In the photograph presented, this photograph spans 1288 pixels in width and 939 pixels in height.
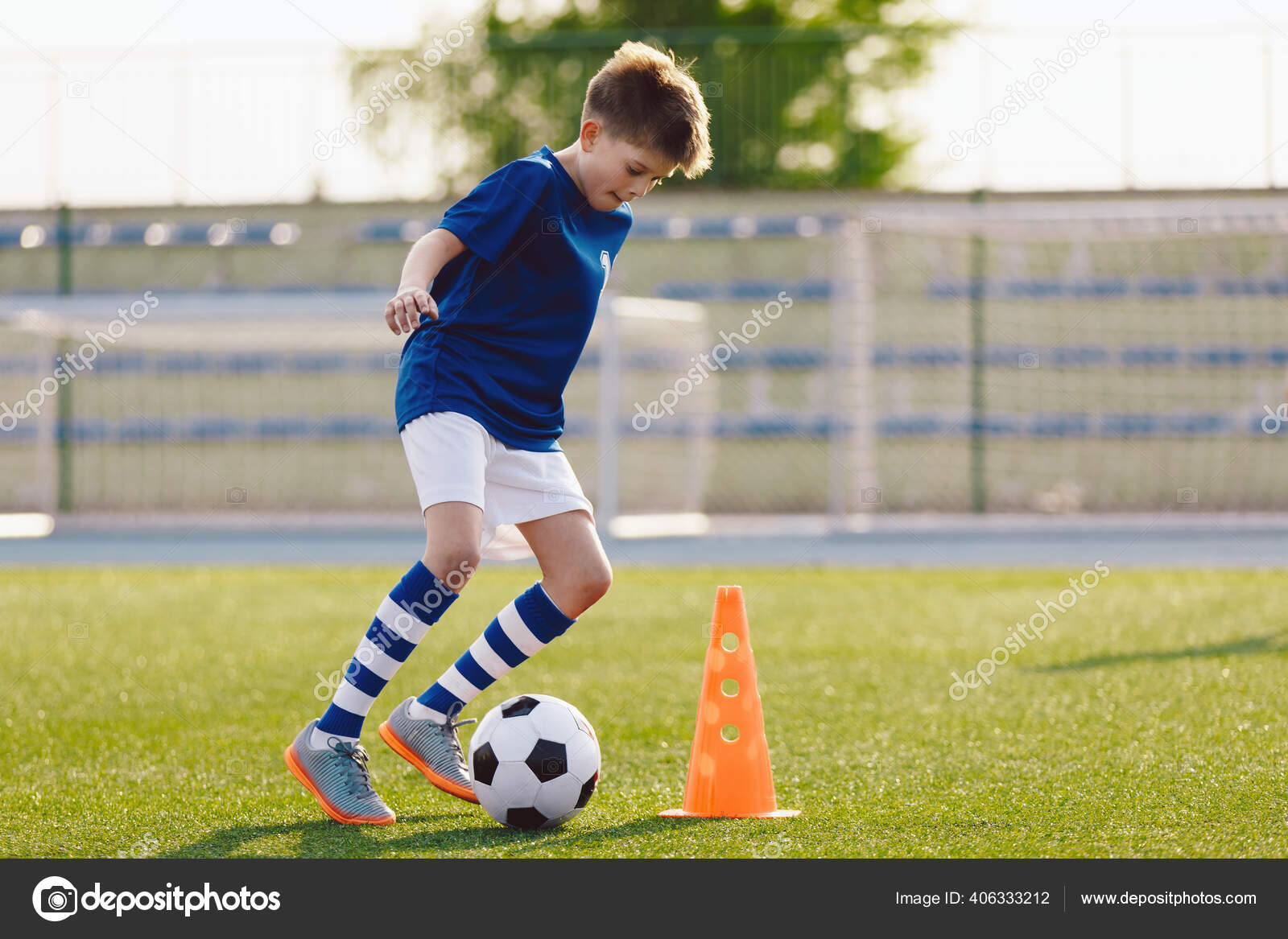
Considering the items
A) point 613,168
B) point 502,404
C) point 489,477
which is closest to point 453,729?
point 489,477

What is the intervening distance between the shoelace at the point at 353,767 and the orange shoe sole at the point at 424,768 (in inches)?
6.2

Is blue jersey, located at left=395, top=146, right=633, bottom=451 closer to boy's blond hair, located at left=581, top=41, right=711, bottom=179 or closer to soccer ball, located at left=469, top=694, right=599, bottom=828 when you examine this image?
boy's blond hair, located at left=581, top=41, right=711, bottom=179

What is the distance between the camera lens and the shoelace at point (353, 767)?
264cm

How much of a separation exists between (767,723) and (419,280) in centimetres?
177

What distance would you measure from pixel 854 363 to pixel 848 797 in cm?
929

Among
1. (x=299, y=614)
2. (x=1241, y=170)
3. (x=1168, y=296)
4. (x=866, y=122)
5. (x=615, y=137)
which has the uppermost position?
(x=866, y=122)

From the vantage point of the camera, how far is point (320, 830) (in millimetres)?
2520

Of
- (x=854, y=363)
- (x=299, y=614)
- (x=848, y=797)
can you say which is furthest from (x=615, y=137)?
(x=854, y=363)

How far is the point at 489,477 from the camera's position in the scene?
2799 millimetres

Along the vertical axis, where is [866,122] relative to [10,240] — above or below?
above

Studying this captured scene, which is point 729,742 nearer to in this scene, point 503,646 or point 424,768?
point 503,646

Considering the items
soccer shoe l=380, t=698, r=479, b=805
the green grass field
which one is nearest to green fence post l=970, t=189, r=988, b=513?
the green grass field

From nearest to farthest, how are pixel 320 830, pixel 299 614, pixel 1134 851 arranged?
1. pixel 1134 851
2. pixel 320 830
3. pixel 299 614

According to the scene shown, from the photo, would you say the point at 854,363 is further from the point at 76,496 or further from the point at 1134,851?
the point at 1134,851
